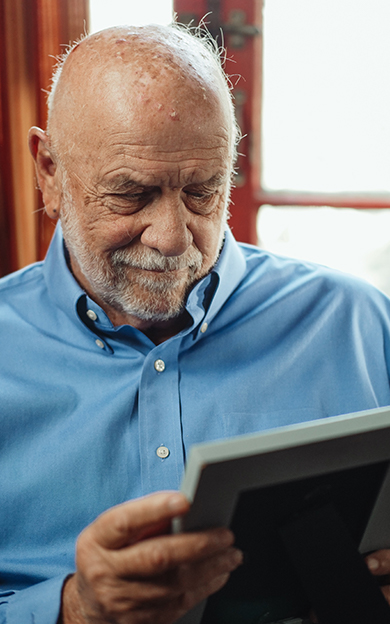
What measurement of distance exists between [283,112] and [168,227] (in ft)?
4.02

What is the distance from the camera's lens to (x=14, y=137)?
1937mm

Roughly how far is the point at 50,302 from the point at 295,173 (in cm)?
121

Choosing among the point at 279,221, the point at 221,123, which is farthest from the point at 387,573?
the point at 279,221

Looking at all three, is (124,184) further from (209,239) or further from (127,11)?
(127,11)

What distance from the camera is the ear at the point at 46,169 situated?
1254 mm

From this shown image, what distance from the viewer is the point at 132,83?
3.52ft

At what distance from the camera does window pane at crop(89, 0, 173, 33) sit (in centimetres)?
199

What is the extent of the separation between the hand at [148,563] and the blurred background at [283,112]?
1408 mm

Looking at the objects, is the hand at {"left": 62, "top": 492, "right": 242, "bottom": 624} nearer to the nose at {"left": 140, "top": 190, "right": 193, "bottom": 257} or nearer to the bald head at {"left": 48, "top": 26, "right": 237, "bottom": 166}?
the nose at {"left": 140, "top": 190, "right": 193, "bottom": 257}

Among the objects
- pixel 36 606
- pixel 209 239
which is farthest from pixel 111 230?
pixel 36 606

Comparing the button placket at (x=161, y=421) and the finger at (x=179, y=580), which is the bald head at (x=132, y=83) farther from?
the finger at (x=179, y=580)

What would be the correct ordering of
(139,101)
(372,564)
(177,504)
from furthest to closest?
(139,101) < (372,564) < (177,504)

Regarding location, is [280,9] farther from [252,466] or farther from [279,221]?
[252,466]

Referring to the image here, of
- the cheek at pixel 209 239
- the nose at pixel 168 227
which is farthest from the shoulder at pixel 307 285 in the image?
the nose at pixel 168 227
